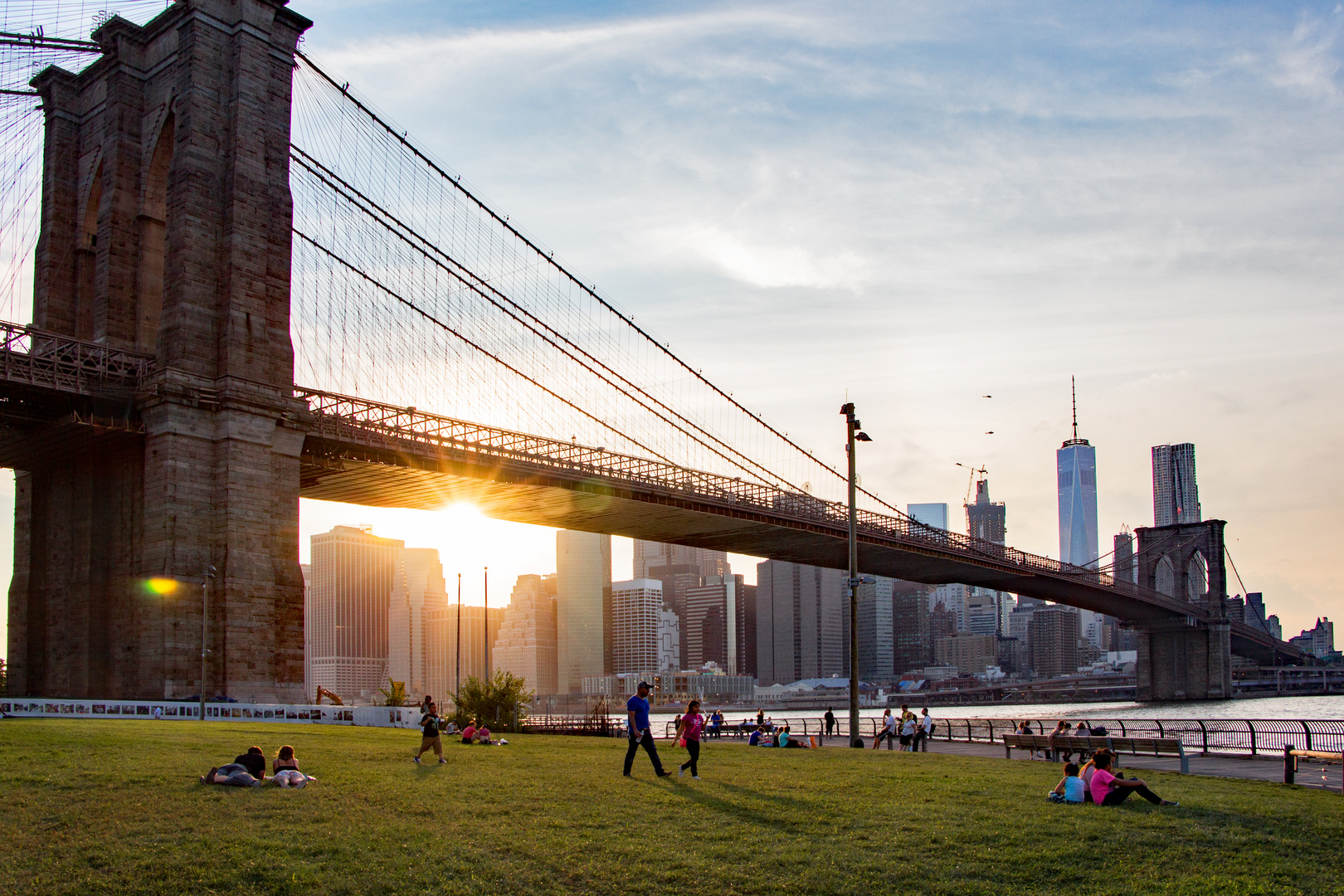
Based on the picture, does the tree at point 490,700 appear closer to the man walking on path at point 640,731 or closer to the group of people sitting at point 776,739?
the group of people sitting at point 776,739

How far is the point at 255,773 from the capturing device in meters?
15.3

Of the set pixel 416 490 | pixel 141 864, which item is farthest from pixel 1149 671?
pixel 141 864

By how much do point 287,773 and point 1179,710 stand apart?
100818mm

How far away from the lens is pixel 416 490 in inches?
2184

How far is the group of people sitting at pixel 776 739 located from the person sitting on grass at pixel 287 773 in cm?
1694

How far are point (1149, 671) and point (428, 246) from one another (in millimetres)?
97767

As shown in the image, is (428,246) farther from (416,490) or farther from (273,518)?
(273,518)

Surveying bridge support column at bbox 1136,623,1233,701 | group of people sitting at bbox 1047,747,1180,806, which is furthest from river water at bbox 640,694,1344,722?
group of people sitting at bbox 1047,747,1180,806

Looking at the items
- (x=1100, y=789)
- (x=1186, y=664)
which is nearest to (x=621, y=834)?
(x=1100, y=789)

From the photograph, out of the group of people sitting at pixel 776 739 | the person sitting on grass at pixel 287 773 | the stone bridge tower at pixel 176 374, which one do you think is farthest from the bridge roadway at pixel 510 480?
the person sitting on grass at pixel 287 773

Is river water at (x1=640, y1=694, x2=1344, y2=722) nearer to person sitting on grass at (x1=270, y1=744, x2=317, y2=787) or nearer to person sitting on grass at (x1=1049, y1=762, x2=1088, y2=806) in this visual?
person sitting on grass at (x1=1049, y1=762, x2=1088, y2=806)

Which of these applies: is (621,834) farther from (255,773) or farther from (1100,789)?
(1100,789)

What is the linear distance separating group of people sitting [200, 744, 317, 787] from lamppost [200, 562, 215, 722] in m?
17.6

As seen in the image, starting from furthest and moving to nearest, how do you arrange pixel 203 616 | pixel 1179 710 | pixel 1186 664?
pixel 1186 664 < pixel 1179 710 < pixel 203 616
